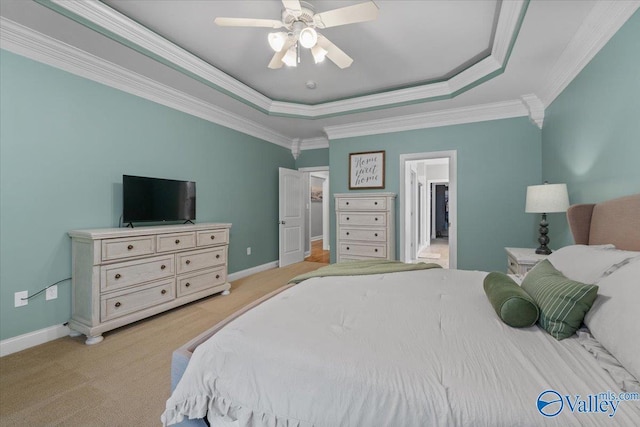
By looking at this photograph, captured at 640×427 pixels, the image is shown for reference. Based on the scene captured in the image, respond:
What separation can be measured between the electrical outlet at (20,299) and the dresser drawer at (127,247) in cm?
64

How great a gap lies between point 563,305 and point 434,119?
361cm

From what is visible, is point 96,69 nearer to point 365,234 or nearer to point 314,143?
point 314,143

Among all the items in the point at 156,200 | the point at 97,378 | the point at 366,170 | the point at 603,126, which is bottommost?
the point at 97,378

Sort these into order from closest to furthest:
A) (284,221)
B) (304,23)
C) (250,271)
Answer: (304,23), (250,271), (284,221)

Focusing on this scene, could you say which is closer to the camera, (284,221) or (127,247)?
(127,247)

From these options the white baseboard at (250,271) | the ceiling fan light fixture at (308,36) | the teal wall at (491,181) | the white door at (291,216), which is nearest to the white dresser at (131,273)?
the white baseboard at (250,271)

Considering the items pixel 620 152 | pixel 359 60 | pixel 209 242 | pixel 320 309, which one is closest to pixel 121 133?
pixel 209 242

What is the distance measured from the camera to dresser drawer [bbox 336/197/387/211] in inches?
162

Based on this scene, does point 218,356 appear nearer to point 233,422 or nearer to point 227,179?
point 233,422

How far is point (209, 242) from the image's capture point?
3264 millimetres

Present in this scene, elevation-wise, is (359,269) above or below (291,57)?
below

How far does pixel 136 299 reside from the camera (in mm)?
2514

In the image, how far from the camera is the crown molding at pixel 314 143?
212 inches

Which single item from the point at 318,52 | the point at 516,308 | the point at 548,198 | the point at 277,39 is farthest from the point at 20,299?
the point at 548,198
